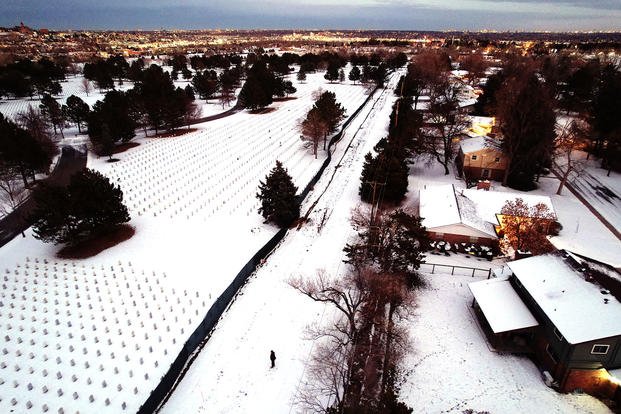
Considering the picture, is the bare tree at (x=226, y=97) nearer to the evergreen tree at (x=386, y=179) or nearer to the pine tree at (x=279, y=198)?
the evergreen tree at (x=386, y=179)

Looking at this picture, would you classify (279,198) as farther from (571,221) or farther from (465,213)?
(571,221)

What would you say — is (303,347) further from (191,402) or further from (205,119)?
(205,119)

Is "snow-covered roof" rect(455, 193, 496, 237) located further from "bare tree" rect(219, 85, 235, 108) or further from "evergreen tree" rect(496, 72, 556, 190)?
"bare tree" rect(219, 85, 235, 108)

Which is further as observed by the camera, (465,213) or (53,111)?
(53,111)

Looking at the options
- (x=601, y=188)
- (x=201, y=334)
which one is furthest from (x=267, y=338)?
(x=601, y=188)

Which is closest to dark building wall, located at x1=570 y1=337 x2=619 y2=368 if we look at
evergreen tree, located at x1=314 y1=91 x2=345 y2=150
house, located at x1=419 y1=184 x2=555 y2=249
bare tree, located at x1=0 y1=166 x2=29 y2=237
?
house, located at x1=419 y1=184 x2=555 y2=249

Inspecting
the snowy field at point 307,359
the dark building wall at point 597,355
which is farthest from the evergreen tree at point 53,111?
the dark building wall at point 597,355

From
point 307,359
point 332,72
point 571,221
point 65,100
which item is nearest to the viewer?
point 307,359
